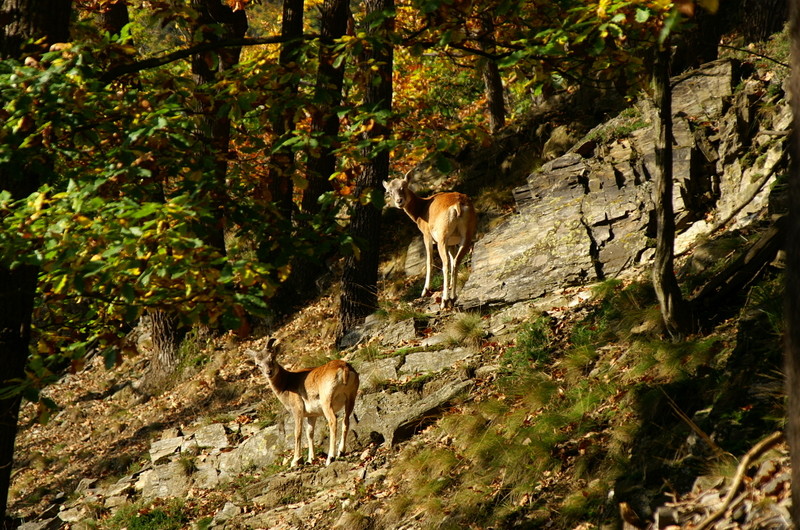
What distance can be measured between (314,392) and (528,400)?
3377mm

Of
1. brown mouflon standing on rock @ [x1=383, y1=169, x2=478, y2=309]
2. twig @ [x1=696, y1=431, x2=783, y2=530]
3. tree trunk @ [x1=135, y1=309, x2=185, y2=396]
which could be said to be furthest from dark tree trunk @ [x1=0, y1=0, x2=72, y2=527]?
tree trunk @ [x1=135, y1=309, x2=185, y2=396]

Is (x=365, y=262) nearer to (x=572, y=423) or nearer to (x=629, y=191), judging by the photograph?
(x=629, y=191)

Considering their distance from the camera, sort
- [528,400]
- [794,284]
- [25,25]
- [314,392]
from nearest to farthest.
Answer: [794,284] → [25,25] → [528,400] → [314,392]

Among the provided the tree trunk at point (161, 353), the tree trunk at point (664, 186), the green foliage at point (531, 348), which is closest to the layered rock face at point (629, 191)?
the green foliage at point (531, 348)

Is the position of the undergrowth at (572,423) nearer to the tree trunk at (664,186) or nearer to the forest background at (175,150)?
the tree trunk at (664,186)

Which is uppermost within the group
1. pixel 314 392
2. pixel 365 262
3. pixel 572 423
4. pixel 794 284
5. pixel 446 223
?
pixel 794 284

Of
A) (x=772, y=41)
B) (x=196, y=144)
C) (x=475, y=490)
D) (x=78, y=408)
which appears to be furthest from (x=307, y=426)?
(x=772, y=41)

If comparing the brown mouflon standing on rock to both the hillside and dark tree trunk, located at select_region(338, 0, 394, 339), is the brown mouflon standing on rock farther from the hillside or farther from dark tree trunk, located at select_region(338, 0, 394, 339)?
dark tree trunk, located at select_region(338, 0, 394, 339)

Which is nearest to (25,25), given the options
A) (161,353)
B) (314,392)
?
(314,392)

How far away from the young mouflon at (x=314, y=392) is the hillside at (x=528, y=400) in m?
0.40

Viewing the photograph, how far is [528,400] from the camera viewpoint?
30.6 feet

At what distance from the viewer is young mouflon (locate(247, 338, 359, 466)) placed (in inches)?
424

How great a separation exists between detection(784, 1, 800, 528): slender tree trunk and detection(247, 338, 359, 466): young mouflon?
7855 millimetres

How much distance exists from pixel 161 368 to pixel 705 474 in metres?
14.0
